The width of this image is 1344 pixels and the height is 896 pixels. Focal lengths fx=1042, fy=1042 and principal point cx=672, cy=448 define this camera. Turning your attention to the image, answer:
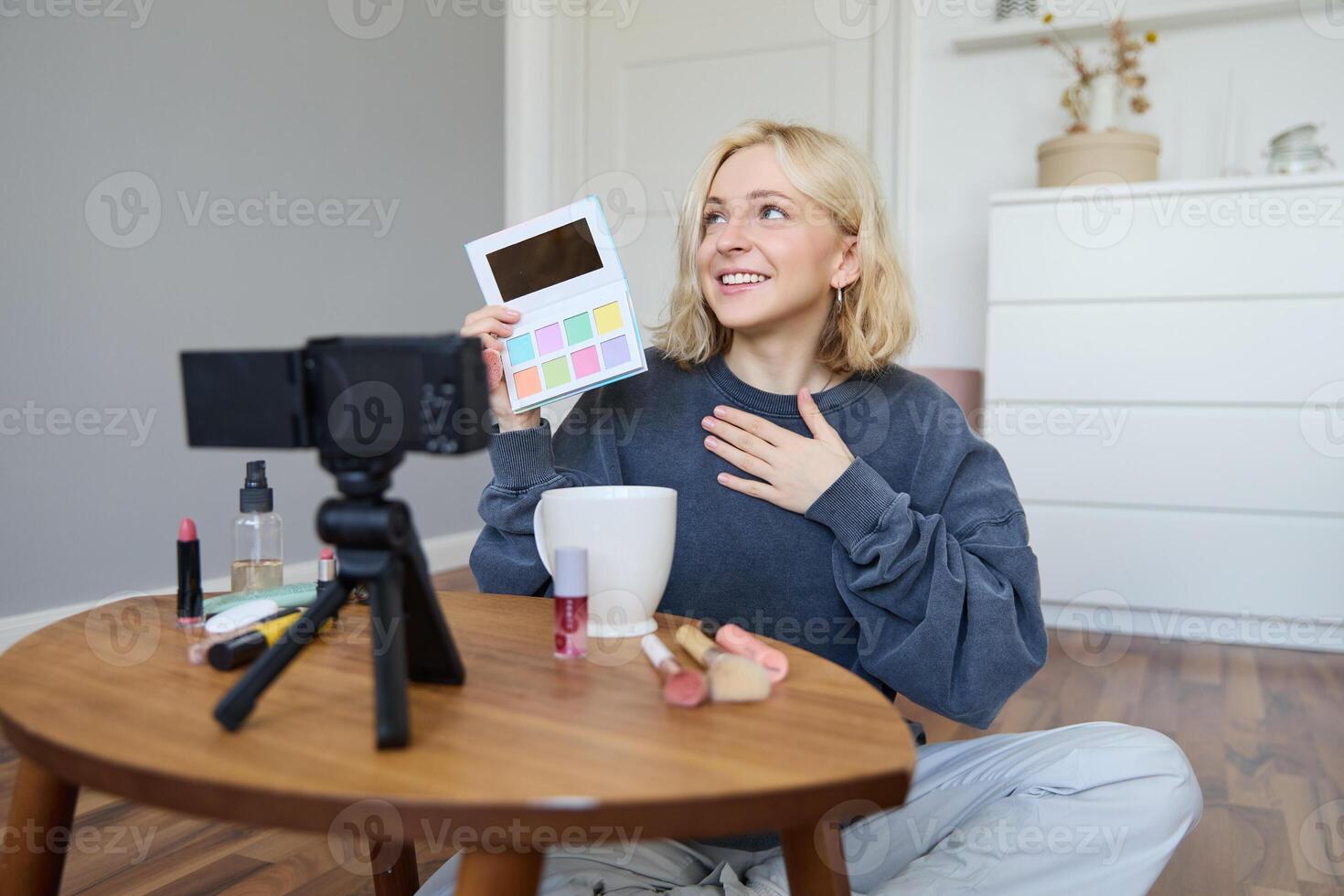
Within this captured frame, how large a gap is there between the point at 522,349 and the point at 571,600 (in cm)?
37

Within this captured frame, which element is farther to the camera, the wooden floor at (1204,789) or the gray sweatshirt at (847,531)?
the wooden floor at (1204,789)

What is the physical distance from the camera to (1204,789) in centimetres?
169

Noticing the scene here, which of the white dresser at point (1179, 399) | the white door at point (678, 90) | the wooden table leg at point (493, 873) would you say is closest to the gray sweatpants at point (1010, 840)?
the wooden table leg at point (493, 873)

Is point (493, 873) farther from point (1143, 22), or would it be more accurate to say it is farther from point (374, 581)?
point (1143, 22)

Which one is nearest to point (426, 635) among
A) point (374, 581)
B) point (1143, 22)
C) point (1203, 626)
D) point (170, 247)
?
point (374, 581)

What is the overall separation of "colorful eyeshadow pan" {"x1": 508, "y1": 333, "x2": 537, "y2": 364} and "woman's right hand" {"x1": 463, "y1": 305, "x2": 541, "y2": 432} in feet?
0.03

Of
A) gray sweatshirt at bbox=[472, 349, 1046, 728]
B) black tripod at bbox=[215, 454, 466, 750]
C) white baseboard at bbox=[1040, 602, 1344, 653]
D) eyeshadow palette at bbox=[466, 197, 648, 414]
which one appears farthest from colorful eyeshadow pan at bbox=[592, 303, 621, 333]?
white baseboard at bbox=[1040, 602, 1344, 653]

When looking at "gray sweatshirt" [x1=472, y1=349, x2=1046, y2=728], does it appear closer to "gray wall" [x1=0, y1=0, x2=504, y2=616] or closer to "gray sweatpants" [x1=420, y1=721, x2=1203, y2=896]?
"gray sweatpants" [x1=420, y1=721, x2=1203, y2=896]

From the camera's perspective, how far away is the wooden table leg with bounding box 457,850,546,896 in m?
0.52

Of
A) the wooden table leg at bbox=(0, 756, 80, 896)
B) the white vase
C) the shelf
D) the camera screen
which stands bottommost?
the wooden table leg at bbox=(0, 756, 80, 896)

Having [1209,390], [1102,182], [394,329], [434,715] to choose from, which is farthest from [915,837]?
[394,329]

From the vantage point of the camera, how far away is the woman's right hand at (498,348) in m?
0.99

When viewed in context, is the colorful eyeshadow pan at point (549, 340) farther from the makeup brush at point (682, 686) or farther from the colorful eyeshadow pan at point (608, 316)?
the makeup brush at point (682, 686)

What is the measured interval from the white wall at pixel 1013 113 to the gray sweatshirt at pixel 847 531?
7.47 feet
